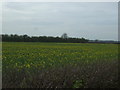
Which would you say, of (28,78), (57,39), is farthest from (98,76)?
(57,39)

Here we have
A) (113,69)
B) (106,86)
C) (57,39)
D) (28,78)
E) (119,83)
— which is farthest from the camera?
(57,39)

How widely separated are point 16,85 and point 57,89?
86cm

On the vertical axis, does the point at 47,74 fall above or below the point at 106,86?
above

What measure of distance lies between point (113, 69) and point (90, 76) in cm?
138

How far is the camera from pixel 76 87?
206 inches

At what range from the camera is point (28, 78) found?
17.2 feet

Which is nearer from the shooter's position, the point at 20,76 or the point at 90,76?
the point at 20,76

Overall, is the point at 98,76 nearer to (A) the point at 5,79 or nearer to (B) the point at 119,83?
(B) the point at 119,83

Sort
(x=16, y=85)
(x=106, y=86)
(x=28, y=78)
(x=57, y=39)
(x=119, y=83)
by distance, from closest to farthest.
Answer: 1. (x=16, y=85)
2. (x=28, y=78)
3. (x=106, y=86)
4. (x=119, y=83)
5. (x=57, y=39)

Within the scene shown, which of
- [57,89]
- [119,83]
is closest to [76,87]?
[57,89]

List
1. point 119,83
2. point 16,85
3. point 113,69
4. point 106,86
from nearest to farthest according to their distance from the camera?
1. point 16,85
2. point 106,86
3. point 119,83
4. point 113,69

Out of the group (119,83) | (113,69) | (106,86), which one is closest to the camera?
(106,86)

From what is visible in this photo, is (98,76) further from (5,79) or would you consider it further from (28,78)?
(5,79)

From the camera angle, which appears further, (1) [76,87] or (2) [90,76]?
(2) [90,76]
